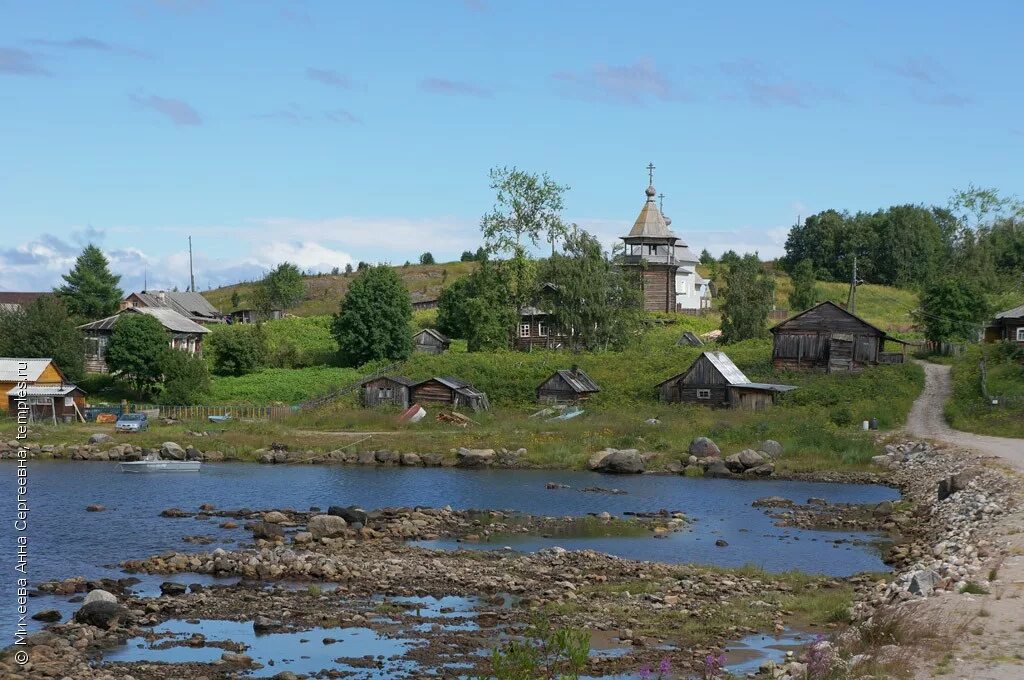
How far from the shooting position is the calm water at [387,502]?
34.2 metres

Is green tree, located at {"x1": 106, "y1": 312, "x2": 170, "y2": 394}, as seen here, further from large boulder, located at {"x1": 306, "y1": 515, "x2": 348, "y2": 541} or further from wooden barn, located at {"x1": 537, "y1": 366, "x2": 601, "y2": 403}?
large boulder, located at {"x1": 306, "y1": 515, "x2": 348, "y2": 541}

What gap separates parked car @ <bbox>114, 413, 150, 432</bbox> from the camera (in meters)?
63.3

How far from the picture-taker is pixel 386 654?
78.0 ft

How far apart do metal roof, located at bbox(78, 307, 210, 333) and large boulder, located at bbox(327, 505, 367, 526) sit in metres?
46.1

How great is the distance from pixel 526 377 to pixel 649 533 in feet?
111

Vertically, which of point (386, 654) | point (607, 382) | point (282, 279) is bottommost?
point (386, 654)

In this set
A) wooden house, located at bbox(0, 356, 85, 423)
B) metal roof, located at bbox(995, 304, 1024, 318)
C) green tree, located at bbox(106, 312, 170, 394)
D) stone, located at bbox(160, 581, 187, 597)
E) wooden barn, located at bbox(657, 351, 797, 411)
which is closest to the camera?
stone, located at bbox(160, 581, 187, 597)

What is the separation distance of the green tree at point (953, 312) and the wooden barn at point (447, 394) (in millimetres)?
29442

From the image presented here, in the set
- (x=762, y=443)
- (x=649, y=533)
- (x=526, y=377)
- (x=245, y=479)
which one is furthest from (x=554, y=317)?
(x=649, y=533)

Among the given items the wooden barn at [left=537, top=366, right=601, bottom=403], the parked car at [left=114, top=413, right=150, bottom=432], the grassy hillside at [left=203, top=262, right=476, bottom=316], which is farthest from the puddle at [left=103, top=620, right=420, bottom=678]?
the grassy hillside at [left=203, top=262, right=476, bottom=316]

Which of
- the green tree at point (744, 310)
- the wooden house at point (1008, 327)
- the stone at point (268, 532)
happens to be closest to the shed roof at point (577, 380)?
the green tree at point (744, 310)

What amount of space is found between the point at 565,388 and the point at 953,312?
26.5 m

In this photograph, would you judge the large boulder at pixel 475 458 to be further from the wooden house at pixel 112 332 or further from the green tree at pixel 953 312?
the green tree at pixel 953 312

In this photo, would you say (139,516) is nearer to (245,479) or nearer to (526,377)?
(245,479)
